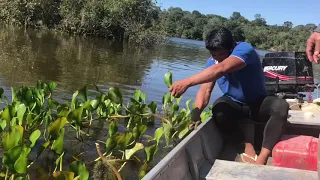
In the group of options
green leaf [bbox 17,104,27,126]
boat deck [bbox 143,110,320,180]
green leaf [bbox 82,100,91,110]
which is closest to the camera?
boat deck [bbox 143,110,320,180]

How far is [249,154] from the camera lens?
370 cm

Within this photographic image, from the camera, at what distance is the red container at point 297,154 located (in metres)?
3.34

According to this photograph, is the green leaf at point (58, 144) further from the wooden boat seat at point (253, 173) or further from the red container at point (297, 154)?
the red container at point (297, 154)

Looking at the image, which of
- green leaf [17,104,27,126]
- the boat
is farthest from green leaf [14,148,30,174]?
green leaf [17,104,27,126]

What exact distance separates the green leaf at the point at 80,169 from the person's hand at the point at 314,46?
188 centimetres

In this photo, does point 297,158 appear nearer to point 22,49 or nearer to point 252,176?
point 252,176

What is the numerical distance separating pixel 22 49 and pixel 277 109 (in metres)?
14.2

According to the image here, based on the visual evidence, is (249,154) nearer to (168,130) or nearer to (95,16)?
(168,130)

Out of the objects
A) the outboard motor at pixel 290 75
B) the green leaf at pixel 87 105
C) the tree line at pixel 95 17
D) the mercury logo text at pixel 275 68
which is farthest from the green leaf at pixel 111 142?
the tree line at pixel 95 17

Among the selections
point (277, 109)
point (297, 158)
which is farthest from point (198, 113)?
point (297, 158)

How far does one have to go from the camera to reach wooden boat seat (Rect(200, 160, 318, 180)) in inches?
111

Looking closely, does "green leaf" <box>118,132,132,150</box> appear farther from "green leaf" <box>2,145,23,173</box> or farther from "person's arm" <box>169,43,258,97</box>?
"green leaf" <box>2,145,23,173</box>

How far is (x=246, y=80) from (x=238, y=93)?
0.20 meters

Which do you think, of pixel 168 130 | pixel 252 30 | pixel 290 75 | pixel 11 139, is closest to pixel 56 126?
pixel 11 139
